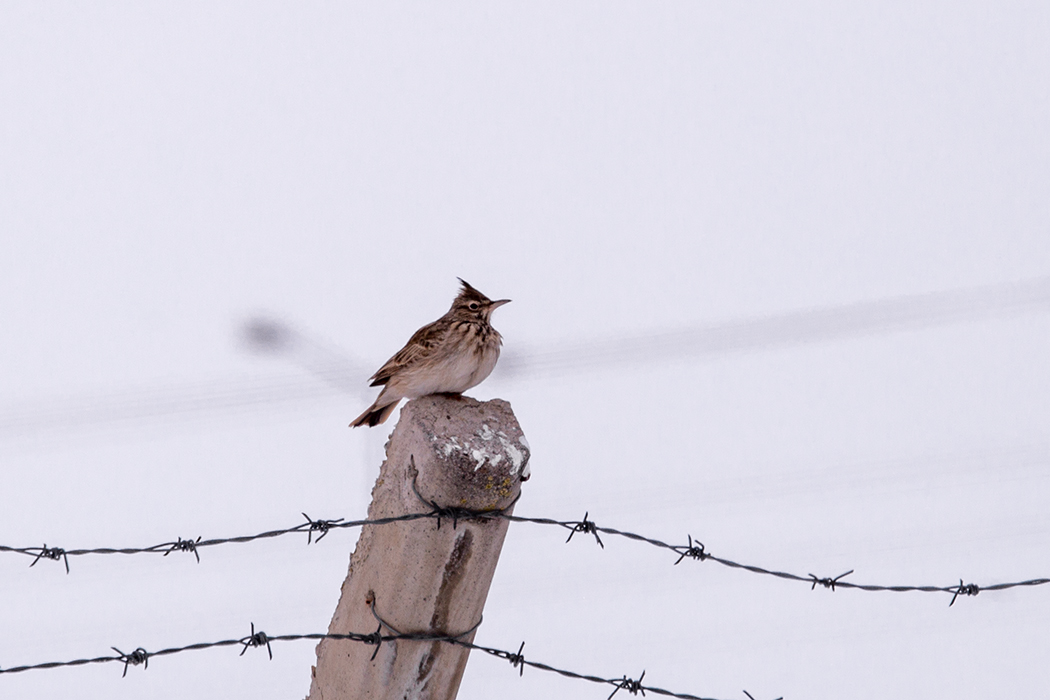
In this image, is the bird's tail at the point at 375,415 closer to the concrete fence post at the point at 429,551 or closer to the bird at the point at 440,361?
the bird at the point at 440,361

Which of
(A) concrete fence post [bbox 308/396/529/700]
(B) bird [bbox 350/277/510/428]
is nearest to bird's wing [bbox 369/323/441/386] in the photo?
(B) bird [bbox 350/277/510/428]

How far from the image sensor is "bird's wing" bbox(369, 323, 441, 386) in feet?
17.4

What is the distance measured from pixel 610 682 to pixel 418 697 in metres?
0.66

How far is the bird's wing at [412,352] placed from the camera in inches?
208

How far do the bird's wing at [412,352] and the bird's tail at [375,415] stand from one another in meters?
0.22

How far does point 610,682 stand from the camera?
3.72 meters

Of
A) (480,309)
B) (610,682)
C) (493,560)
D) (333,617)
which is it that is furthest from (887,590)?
(480,309)

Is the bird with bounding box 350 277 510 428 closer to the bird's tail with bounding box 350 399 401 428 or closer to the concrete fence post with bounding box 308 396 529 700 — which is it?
the bird's tail with bounding box 350 399 401 428

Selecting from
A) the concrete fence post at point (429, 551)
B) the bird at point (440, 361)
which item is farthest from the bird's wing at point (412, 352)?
the concrete fence post at point (429, 551)

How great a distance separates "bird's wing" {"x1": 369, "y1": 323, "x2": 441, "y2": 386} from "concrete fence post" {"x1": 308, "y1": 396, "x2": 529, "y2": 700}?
1313mm

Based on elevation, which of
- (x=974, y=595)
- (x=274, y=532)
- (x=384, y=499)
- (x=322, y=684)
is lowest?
(x=322, y=684)

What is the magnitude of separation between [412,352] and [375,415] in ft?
2.04

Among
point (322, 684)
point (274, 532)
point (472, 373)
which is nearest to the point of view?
point (274, 532)

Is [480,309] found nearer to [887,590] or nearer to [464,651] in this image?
[464,651]
